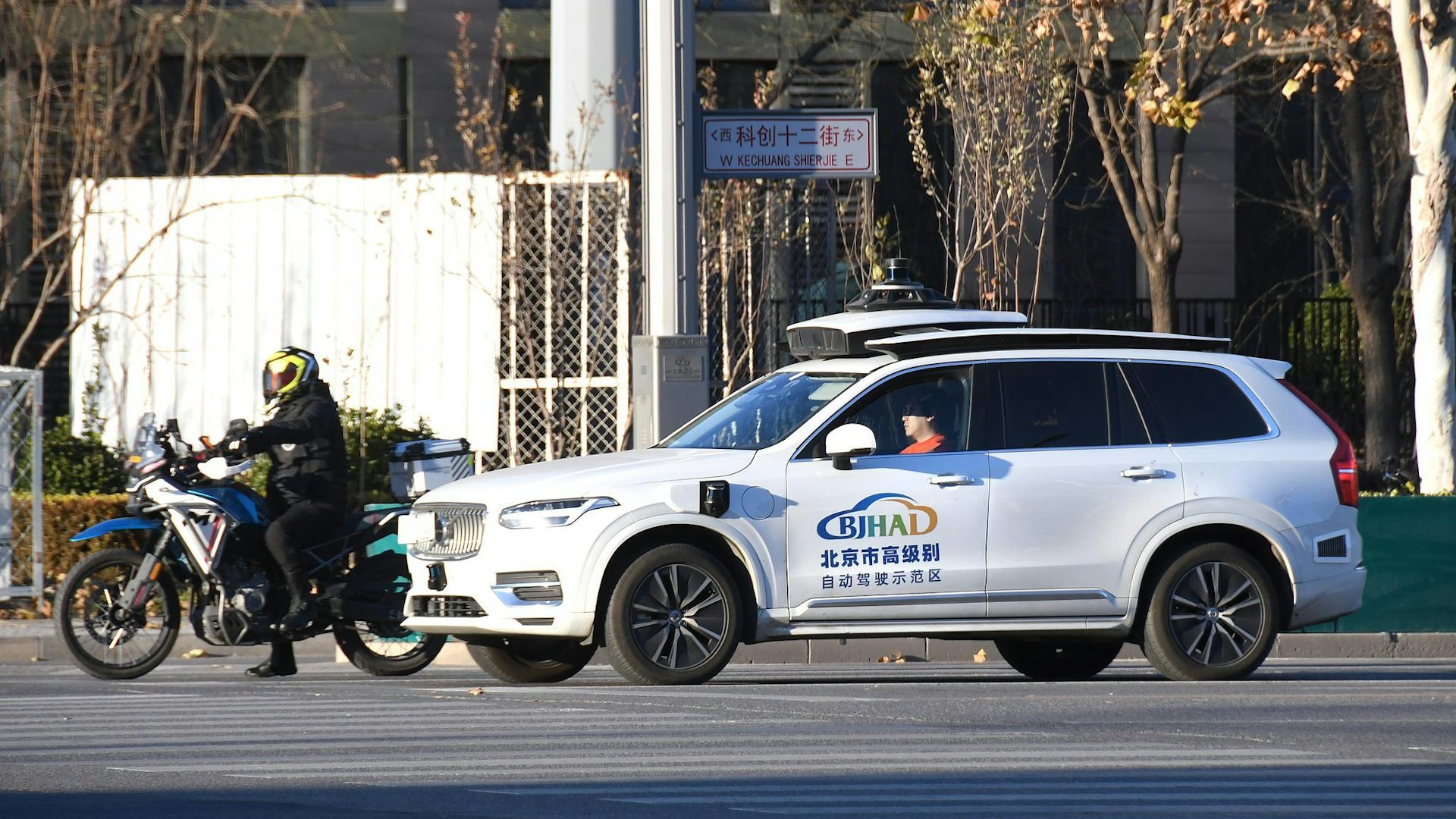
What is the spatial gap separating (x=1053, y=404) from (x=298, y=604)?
4181mm

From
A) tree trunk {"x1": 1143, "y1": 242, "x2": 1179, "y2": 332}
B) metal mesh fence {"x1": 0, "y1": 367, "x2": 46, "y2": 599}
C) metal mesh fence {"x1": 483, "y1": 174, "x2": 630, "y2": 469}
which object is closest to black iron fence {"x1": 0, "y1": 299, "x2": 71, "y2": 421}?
metal mesh fence {"x1": 483, "y1": 174, "x2": 630, "y2": 469}

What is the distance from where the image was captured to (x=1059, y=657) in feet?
39.6

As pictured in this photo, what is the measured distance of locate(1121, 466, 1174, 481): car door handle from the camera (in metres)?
10.9

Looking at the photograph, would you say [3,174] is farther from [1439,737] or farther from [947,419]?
[1439,737]

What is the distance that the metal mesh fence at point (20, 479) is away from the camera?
579 inches

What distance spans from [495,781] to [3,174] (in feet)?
60.0

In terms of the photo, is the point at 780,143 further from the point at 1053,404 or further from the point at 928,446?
the point at 928,446

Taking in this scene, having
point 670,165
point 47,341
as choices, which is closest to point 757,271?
point 670,165

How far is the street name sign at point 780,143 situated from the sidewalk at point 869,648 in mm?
3339

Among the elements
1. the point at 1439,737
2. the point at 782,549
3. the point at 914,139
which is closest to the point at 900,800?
the point at 1439,737

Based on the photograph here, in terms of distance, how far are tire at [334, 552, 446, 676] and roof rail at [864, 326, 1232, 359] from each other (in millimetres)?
2923

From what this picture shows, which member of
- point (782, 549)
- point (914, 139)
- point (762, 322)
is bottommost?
point (782, 549)

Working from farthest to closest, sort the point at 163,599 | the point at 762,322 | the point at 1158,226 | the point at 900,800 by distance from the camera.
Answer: the point at 1158,226 < the point at 762,322 < the point at 163,599 < the point at 900,800

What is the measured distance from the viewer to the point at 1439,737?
860cm
